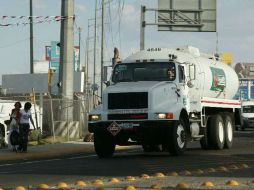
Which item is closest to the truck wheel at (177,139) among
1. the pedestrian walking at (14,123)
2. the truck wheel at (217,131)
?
the truck wheel at (217,131)

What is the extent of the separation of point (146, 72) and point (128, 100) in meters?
1.29

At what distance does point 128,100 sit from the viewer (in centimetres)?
1927

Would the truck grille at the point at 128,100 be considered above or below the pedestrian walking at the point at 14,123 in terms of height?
above

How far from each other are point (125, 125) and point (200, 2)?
824 inches

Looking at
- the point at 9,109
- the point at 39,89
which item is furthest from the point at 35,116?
the point at 39,89

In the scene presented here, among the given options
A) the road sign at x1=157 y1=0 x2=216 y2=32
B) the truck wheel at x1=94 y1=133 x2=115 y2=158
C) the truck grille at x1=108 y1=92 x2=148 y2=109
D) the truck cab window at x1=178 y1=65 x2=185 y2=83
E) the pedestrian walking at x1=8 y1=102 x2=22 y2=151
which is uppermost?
the road sign at x1=157 y1=0 x2=216 y2=32

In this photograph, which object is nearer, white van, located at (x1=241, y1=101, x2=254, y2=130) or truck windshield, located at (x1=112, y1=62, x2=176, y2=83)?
truck windshield, located at (x1=112, y1=62, x2=176, y2=83)

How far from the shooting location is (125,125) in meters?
19.1

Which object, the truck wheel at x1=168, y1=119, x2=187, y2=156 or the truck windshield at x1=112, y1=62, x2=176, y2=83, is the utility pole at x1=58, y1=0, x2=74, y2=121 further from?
the truck wheel at x1=168, y1=119, x2=187, y2=156

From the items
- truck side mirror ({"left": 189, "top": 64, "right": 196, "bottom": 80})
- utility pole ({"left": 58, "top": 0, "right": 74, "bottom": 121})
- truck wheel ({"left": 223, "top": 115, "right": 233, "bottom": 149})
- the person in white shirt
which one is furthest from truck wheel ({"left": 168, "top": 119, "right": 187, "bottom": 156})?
utility pole ({"left": 58, "top": 0, "right": 74, "bottom": 121})

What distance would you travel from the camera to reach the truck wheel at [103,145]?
19734mm

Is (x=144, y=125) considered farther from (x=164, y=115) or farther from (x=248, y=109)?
(x=248, y=109)

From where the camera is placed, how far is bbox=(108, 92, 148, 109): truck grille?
62.8ft

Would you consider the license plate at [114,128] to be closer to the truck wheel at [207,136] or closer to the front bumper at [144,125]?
the front bumper at [144,125]
